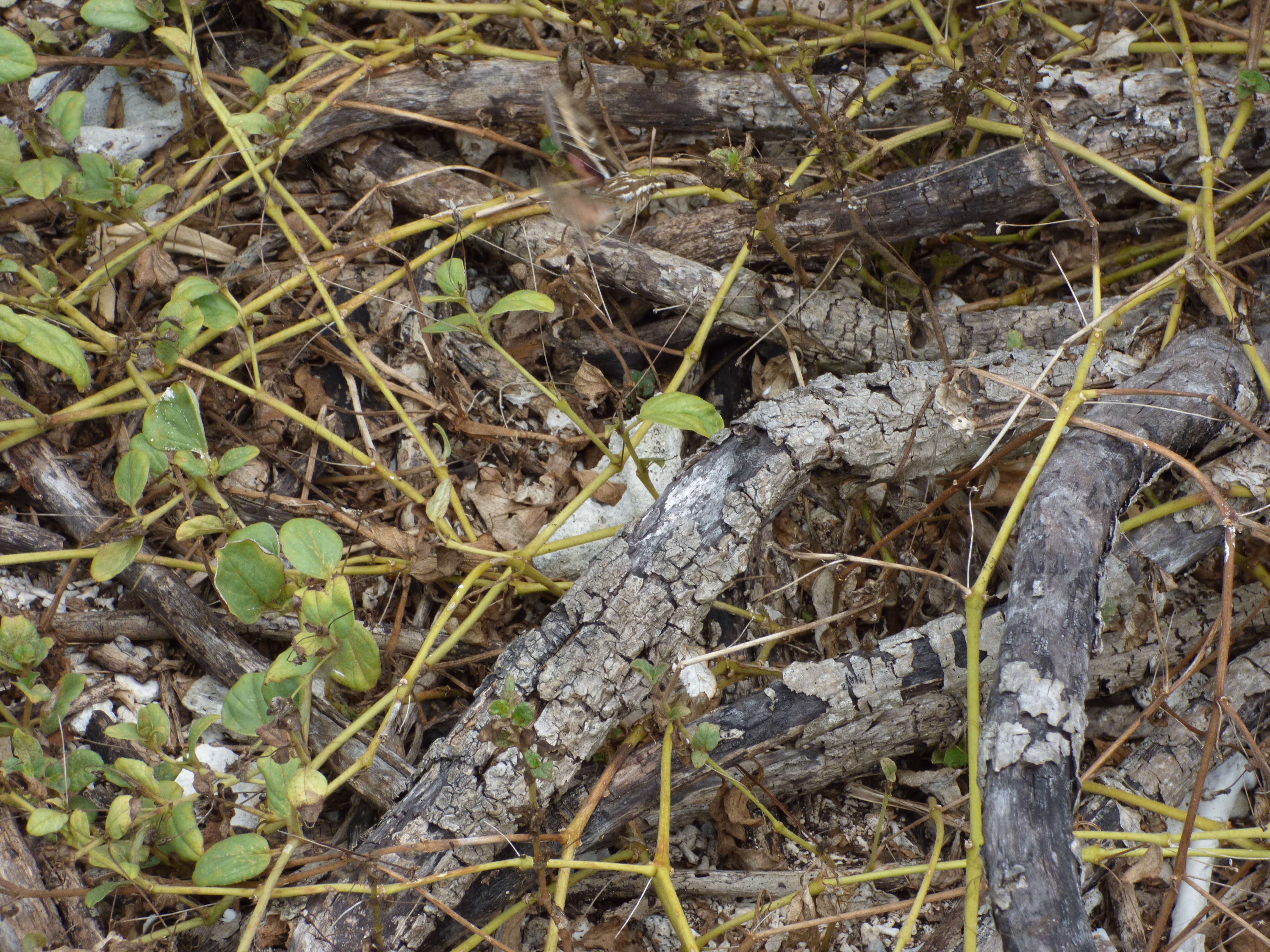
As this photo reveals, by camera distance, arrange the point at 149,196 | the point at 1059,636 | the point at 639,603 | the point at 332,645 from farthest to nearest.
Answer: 1. the point at 149,196
2. the point at 639,603
3. the point at 332,645
4. the point at 1059,636

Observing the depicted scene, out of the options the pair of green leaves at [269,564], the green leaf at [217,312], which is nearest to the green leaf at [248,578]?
the pair of green leaves at [269,564]

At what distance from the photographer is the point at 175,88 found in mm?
2412

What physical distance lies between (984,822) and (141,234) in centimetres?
220

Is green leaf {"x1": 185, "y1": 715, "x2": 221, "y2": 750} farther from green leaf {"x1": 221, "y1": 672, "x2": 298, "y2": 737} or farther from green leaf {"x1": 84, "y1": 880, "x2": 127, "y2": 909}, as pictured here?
green leaf {"x1": 84, "y1": 880, "x2": 127, "y2": 909}

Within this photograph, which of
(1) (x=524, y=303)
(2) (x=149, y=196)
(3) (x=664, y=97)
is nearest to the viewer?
(1) (x=524, y=303)

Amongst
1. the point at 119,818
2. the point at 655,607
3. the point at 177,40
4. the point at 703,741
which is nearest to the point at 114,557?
the point at 119,818

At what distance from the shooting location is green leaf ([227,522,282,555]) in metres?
1.67

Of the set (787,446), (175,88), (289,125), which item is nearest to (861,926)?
(787,446)

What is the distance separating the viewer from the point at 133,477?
65.9 inches

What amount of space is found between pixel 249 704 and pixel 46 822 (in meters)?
0.35

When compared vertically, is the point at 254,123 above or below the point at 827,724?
above

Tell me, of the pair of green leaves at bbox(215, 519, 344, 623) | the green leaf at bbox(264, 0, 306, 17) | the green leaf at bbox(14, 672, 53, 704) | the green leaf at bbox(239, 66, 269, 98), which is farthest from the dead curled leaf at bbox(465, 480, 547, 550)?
the green leaf at bbox(264, 0, 306, 17)

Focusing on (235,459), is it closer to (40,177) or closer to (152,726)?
(152,726)

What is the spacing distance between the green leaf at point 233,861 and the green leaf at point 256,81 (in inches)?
66.9
